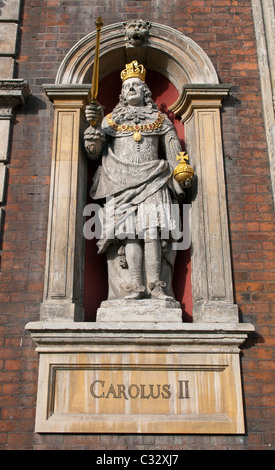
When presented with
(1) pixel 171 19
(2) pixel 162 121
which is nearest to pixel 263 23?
(1) pixel 171 19

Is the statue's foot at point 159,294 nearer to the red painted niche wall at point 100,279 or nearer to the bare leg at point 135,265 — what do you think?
the bare leg at point 135,265

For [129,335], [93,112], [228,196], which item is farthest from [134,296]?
[93,112]

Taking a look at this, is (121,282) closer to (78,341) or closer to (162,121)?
(78,341)

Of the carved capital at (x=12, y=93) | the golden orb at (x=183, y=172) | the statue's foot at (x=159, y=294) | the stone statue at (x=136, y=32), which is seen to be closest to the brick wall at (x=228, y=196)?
the carved capital at (x=12, y=93)

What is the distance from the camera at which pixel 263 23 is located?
6.88 m

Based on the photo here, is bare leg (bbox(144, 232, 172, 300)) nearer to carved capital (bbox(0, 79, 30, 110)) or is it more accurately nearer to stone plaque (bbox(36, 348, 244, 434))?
stone plaque (bbox(36, 348, 244, 434))

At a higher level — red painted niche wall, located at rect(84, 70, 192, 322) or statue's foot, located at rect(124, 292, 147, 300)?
red painted niche wall, located at rect(84, 70, 192, 322)

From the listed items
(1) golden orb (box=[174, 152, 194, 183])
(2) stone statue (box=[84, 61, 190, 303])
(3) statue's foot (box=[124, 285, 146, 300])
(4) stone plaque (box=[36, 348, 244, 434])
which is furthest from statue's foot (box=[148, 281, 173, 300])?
Result: (1) golden orb (box=[174, 152, 194, 183])

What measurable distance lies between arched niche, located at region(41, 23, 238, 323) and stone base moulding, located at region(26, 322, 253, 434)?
0.32m

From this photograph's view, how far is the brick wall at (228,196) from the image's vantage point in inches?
200

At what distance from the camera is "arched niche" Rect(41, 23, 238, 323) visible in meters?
5.62

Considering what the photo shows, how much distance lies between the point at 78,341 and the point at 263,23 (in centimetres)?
482

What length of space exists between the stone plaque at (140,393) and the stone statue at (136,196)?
775 millimetres

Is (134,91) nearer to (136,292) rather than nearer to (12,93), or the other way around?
(12,93)
